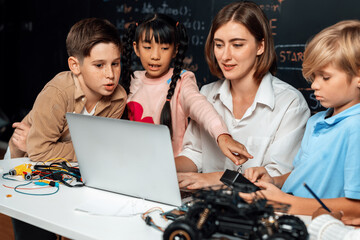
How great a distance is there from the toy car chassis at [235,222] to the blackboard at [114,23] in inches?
65.8

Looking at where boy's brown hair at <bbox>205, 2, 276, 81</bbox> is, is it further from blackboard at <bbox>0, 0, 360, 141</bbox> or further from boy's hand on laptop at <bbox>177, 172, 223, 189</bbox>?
blackboard at <bbox>0, 0, 360, 141</bbox>

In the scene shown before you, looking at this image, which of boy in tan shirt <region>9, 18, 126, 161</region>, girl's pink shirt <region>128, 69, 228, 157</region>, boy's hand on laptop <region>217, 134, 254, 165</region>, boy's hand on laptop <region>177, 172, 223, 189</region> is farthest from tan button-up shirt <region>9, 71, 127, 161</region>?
boy's hand on laptop <region>217, 134, 254, 165</region>

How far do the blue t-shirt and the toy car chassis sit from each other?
0.46 m

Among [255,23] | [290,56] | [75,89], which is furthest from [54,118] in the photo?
[290,56]

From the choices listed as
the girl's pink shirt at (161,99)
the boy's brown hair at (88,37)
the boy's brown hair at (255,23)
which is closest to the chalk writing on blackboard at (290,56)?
the boy's brown hair at (255,23)

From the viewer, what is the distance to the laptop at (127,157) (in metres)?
1.06

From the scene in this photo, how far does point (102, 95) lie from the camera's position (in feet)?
5.91

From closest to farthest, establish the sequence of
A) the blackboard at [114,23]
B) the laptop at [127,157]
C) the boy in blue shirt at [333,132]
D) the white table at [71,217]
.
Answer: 1. the white table at [71,217]
2. the laptop at [127,157]
3. the boy in blue shirt at [333,132]
4. the blackboard at [114,23]

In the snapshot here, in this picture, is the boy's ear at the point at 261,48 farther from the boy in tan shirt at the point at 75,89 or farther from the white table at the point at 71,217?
the white table at the point at 71,217

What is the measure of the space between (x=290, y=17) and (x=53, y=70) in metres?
2.55

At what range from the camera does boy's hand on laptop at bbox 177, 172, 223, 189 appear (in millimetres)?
1321

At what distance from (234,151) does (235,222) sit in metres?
0.53

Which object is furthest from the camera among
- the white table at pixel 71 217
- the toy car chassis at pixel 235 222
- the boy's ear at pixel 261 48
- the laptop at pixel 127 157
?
the boy's ear at pixel 261 48

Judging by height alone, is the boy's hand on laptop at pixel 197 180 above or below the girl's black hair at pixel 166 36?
below
